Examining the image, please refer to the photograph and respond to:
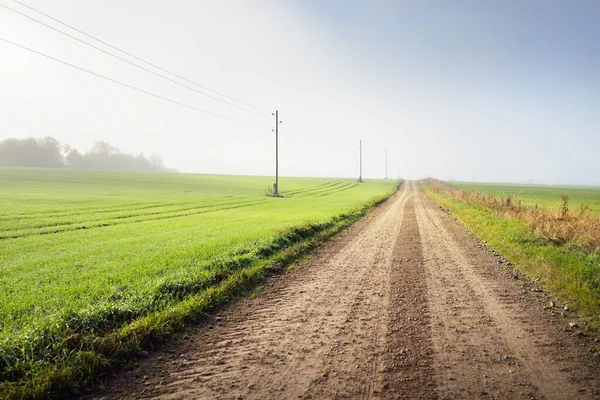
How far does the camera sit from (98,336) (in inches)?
217

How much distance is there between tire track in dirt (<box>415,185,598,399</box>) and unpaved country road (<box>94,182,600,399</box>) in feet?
0.06

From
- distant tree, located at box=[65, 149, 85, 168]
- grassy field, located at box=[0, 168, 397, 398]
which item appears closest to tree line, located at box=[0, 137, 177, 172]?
distant tree, located at box=[65, 149, 85, 168]

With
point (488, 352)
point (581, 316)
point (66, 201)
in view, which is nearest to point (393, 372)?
point (488, 352)

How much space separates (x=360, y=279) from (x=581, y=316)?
4.74 meters

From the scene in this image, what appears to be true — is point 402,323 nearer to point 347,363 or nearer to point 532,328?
point 347,363

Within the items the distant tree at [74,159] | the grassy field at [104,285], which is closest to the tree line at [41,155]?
the distant tree at [74,159]

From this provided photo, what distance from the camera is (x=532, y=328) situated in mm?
5969

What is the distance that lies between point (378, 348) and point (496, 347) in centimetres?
193

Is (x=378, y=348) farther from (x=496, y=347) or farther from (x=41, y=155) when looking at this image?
(x=41, y=155)

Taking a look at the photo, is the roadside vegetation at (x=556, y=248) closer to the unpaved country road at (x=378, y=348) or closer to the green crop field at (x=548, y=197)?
the unpaved country road at (x=378, y=348)

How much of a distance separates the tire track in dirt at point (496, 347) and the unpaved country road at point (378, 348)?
2cm

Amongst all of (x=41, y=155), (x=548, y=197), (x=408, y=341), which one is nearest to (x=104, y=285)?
(x=408, y=341)

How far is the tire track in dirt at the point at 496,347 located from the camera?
419 cm

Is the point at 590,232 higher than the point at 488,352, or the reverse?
the point at 590,232
